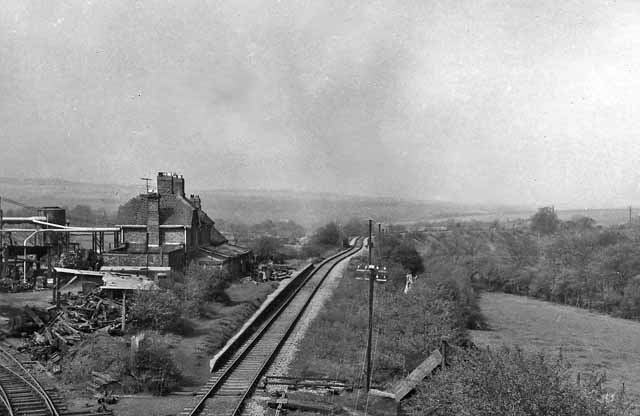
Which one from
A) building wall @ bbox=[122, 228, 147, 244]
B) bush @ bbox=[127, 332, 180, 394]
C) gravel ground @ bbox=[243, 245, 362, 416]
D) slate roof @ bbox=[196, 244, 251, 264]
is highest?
building wall @ bbox=[122, 228, 147, 244]

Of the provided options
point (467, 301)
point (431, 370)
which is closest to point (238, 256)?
point (467, 301)

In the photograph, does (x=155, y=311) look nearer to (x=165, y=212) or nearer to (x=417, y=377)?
(x=417, y=377)

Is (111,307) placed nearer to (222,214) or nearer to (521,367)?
(521,367)

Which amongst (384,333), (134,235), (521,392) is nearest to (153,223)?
(134,235)

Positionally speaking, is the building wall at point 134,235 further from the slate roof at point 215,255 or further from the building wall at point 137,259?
the building wall at point 137,259

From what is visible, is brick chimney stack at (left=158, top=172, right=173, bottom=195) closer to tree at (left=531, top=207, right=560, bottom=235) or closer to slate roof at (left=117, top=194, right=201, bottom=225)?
slate roof at (left=117, top=194, right=201, bottom=225)

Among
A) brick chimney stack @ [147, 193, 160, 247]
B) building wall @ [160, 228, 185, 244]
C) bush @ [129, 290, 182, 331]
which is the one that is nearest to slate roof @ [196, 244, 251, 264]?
building wall @ [160, 228, 185, 244]
